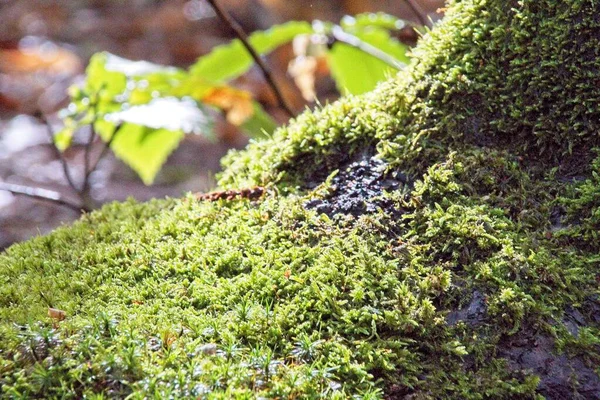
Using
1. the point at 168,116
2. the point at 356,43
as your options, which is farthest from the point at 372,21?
the point at 168,116

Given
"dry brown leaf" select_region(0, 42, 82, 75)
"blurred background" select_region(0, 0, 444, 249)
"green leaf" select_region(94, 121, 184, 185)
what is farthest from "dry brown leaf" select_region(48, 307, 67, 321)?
"dry brown leaf" select_region(0, 42, 82, 75)

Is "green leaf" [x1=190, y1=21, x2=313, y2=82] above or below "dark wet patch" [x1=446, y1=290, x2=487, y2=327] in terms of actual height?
above

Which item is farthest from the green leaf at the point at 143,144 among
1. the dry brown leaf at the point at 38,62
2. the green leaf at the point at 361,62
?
Answer: the dry brown leaf at the point at 38,62

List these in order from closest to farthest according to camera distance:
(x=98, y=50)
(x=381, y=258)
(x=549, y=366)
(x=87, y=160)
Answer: (x=549, y=366) → (x=381, y=258) → (x=87, y=160) → (x=98, y=50)

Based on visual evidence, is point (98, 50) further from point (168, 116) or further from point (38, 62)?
point (168, 116)

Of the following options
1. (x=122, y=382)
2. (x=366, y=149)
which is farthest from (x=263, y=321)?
(x=366, y=149)

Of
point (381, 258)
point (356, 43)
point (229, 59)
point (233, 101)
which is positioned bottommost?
point (381, 258)

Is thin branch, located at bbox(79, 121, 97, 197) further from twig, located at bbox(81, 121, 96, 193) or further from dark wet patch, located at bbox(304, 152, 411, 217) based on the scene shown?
dark wet patch, located at bbox(304, 152, 411, 217)
